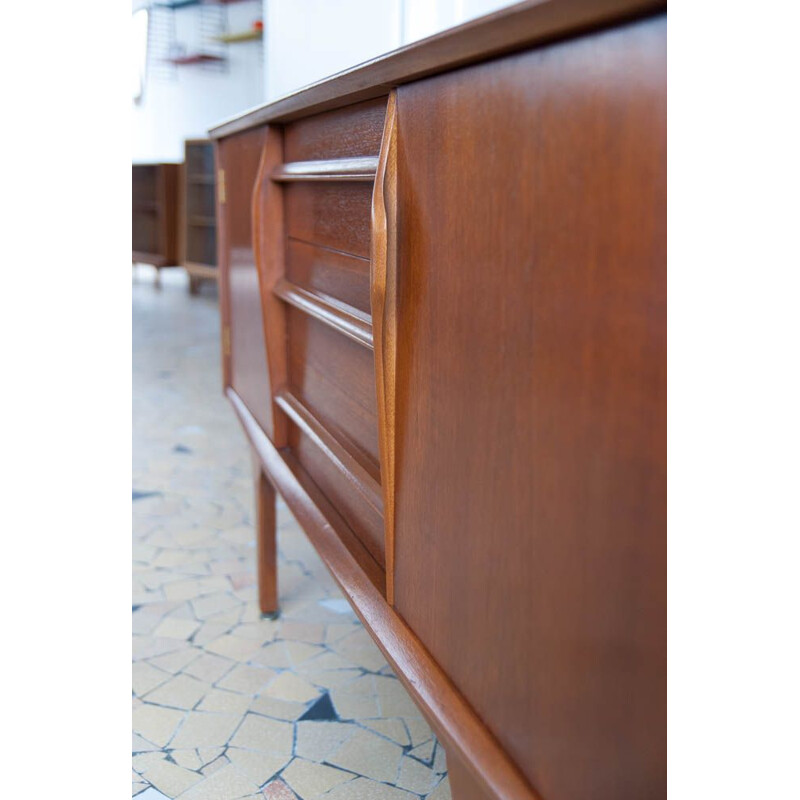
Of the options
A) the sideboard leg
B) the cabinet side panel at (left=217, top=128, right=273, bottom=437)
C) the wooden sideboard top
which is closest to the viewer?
the wooden sideboard top

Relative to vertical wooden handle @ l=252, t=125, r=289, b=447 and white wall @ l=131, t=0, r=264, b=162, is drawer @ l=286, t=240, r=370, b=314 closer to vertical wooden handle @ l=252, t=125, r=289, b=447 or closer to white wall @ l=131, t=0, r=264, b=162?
vertical wooden handle @ l=252, t=125, r=289, b=447

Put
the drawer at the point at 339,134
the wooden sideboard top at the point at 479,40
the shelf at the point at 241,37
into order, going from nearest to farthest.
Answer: the wooden sideboard top at the point at 479,40, the drawer at the point at 339,134, the shelf at the point at 241,37

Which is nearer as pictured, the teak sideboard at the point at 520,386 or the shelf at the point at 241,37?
the teak sideboard at the point at 520,386

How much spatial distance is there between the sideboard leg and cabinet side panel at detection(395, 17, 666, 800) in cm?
7

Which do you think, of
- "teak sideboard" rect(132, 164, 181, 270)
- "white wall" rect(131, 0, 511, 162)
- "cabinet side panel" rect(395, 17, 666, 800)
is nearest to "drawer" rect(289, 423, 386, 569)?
"cabinet side panel" rect(395, 17, 666, 800)

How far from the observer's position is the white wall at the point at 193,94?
11.1m

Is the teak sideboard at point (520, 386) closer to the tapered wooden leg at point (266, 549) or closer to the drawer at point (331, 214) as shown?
the drawer at point (331, 214)

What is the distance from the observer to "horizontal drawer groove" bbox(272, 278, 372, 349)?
4.50 feet

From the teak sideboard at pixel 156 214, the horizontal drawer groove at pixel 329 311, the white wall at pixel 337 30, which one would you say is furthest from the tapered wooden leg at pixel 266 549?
the teak sideboard at pixel 156 214

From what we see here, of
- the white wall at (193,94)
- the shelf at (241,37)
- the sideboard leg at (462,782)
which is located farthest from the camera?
the white wall at (193,94)

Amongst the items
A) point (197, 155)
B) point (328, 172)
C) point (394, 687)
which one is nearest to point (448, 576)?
point (328, 172)

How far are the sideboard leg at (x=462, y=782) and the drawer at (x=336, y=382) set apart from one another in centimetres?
48

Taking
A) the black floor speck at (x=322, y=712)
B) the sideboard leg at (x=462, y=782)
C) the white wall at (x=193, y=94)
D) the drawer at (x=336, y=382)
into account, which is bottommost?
the black floor speck at (x=322, y=712)

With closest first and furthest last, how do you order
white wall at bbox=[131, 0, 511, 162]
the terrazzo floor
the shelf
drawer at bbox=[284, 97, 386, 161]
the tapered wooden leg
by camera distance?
drawer at bbox=[284, 97, 386, 161] < the terrazzo floor < the tapered wooden leg < white wall at bbox=[131, 0, 511, 162] < the shelf
